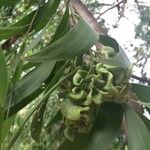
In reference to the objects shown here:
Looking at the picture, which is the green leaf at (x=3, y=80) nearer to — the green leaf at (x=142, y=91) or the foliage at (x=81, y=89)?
the foliage at (x=81, y=89)

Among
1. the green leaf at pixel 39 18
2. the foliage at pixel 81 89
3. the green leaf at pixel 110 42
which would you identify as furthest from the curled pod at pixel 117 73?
the green leaf at pixel 39 18

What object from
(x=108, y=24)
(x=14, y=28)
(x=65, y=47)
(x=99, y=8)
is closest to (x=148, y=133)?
(x=65, y=47)

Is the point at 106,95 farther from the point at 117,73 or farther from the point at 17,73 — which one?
the point at 17,73

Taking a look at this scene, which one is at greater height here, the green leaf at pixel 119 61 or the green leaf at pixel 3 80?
the green leaf at pixel 3 80

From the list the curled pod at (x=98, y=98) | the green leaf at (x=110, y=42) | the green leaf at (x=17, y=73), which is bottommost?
the green leaf at (x=110, y=42)

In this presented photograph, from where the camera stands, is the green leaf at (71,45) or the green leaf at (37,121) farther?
the green leaf at (37,121)

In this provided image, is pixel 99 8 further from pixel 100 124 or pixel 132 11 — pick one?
pixel 100 124

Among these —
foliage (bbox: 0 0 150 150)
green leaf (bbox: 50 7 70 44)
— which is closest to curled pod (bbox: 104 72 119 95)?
foliage (bbox: 0 0 150 150)
